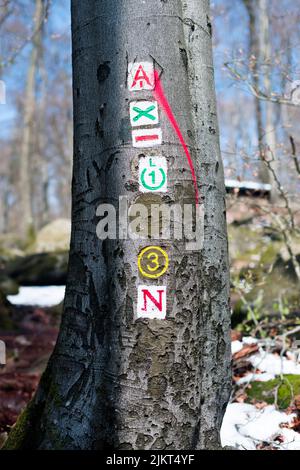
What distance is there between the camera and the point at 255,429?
3.12m

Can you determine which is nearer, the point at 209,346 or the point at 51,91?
the point at 209,346

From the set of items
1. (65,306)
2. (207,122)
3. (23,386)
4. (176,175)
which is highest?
(207,122)

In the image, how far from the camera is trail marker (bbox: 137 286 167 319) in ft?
6.90

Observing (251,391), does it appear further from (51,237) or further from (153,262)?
(51,237)

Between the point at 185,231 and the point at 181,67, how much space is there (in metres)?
0.84

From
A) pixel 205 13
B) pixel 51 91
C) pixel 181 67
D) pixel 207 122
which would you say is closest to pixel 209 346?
pixel 207 122

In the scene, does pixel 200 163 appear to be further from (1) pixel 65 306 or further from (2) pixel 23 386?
(2) pixel 23 386

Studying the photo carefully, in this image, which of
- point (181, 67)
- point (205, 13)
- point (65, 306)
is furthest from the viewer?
point (205, 13)

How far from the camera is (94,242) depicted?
2.27 m

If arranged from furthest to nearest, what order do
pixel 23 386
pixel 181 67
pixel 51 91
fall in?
pixel 51 91, pixel 23 386, pixel 181 67

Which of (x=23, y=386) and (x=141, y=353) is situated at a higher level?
(x=141, y=353)

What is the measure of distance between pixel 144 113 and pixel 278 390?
8.17 ft
